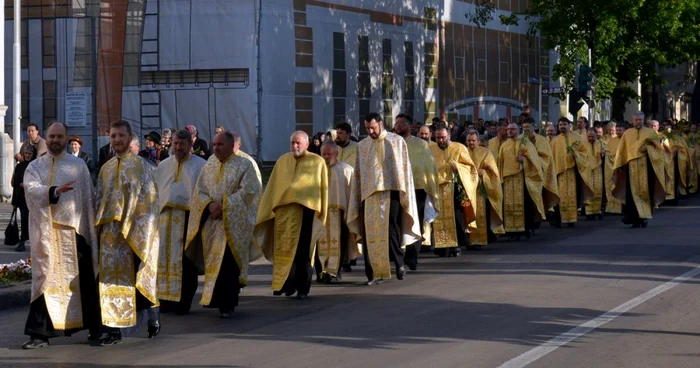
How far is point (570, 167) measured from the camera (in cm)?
2311

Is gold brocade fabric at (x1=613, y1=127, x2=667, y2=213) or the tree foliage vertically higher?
the tree foliage

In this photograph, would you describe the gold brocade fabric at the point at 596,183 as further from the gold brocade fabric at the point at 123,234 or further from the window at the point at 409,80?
the window at the point at 409,80

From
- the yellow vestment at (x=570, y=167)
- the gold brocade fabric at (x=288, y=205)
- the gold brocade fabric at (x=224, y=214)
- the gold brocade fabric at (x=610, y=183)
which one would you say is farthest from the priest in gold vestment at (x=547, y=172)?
the gold brocade fabric at (x=224, y=214)

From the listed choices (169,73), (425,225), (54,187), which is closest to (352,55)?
(169,73)

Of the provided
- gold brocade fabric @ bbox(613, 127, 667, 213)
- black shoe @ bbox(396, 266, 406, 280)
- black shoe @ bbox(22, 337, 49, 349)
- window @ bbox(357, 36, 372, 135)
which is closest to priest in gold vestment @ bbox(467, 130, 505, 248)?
gold brocade fabric @ bbox(613, 127, 667, 213)

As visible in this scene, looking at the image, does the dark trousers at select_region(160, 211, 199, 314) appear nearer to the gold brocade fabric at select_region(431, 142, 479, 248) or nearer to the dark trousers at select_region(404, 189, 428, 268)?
the dark trousers at select_region(404, 189, 428, 268)

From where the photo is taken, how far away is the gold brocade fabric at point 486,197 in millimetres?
18500

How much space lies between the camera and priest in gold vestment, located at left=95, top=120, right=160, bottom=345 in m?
10.1

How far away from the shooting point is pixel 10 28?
35.6 m

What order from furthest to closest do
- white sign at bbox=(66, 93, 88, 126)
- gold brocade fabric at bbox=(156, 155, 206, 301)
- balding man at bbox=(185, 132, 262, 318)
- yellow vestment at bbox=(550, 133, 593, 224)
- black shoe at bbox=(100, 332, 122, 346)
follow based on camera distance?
white sign at bbox=(66, 93, 88, 126) → yellow vestment at bbox=(550, 133, 593, 224) → gold brocade fabric at bbox=(156, 155, 206, 301) → balding man at bbox=(185, 132, 262, 318) → black shoe at bbox=(100, 332, 122, 346)

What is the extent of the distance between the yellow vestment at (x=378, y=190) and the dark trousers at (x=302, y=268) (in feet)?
3.84

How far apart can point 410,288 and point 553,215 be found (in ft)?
30.6

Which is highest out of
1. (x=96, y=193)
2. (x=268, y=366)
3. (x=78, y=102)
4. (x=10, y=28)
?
(x=10, y=28)

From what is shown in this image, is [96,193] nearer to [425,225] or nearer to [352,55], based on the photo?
[425,225]
